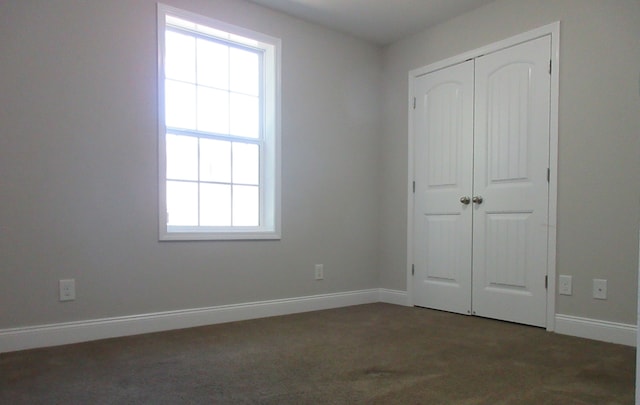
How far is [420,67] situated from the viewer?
157 inches

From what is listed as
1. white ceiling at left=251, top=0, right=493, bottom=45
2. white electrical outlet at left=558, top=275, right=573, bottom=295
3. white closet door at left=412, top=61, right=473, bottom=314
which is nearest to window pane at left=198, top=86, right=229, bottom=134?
white ceiling at left=251, top=0, right=493, bottom=45

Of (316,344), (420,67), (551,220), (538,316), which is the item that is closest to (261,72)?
(420,67)

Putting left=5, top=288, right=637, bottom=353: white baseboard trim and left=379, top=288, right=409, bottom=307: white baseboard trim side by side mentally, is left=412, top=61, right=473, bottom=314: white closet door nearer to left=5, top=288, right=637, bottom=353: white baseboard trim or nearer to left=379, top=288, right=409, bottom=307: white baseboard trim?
left=379, top=288, right=409, bottom=307: white baseboard trim

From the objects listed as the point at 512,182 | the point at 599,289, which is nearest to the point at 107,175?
the point at 512,182

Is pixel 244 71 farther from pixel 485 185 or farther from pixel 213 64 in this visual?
pixel 485 185

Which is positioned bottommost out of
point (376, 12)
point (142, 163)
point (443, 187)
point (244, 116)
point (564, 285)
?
point (564, 285)

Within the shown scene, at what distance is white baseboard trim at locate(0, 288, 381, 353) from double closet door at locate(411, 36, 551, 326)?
0.99 m

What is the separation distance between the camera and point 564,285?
2.97 metres

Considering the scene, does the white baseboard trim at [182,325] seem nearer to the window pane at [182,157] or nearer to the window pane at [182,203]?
the window pane at [182,203]

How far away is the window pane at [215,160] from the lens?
3.31m

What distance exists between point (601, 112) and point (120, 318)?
11.1ft

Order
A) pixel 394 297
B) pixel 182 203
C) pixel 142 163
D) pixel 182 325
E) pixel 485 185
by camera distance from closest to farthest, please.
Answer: pixel 142 163 < pixel 182 325 < pixel 182 203 < pixel 485 185 < pixel 394 297

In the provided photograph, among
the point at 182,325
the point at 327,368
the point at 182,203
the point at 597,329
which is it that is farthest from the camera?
the point at 182,203

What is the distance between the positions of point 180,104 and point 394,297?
255 centimetres
